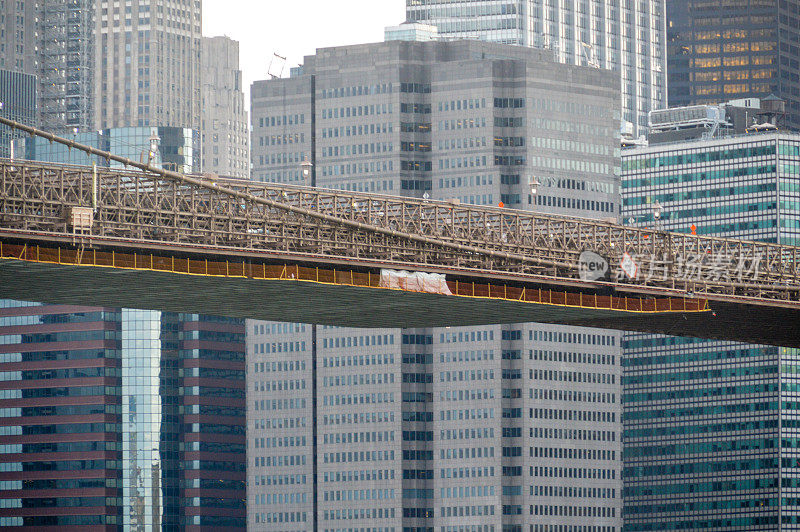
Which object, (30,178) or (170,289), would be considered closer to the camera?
(30,178)

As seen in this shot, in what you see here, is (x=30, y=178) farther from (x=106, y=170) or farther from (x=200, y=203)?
(x=200, y=203)

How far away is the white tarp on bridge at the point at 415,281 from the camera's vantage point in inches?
7712

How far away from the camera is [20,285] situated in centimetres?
19638

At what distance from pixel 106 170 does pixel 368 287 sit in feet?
83.2

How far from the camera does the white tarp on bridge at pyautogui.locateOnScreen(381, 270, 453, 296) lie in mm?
195875

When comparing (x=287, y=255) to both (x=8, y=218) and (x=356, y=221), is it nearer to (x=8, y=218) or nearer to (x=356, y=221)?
(x=356, y=221)

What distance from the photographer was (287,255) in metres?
190

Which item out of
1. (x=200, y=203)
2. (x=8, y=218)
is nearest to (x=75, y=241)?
(x=8, y=218)

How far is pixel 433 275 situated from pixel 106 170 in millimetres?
30891

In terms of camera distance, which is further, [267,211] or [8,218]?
[267,211]

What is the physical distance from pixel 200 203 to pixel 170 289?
28.6 ft

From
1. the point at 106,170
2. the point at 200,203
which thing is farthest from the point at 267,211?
the point at 106,170

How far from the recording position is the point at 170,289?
199250 mm

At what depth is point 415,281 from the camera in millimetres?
196750
